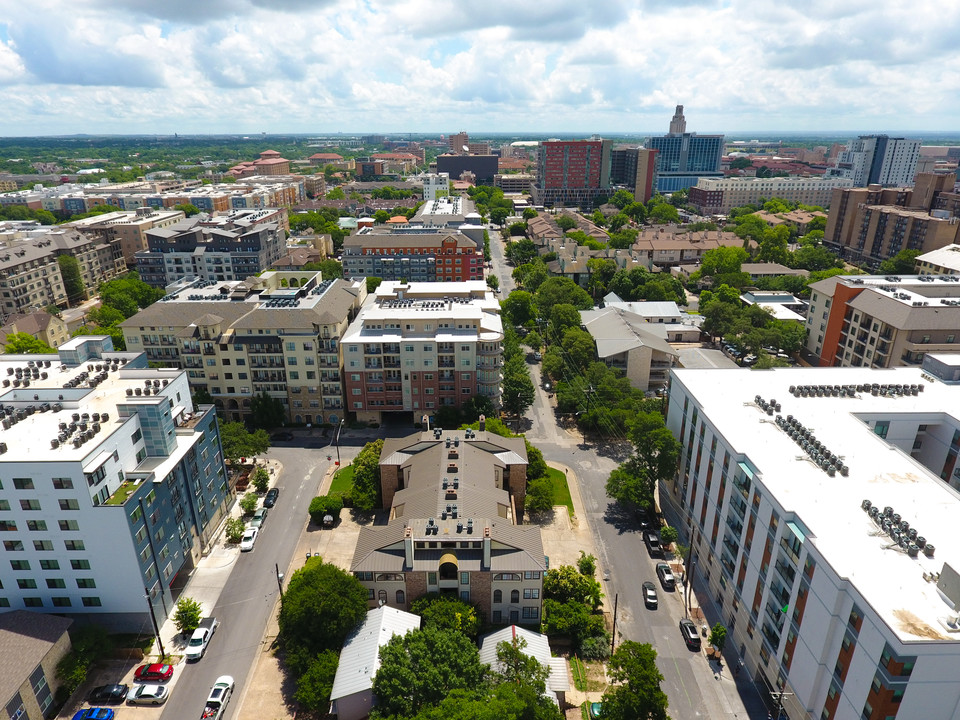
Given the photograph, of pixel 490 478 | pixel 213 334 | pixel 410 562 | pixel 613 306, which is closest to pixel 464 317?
pixel 490 478

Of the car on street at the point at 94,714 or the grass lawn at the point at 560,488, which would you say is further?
the grass lawn at the point at 560,488

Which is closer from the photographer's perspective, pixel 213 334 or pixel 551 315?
pixel 213 334

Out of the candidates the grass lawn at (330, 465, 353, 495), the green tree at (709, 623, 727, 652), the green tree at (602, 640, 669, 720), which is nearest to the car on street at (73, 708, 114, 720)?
the grass lawn at (330, 465, 353, 495)

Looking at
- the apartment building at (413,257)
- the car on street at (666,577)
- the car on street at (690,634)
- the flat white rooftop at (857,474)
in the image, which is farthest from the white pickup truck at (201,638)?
the apartment building at (413,257)

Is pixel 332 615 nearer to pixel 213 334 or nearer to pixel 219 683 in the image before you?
pixel 219 683

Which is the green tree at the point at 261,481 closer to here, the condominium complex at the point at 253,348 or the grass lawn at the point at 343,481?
the grass lawn at the point at 343,481

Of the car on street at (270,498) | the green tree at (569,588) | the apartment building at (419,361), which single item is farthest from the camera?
the apartment building at (419,361)
